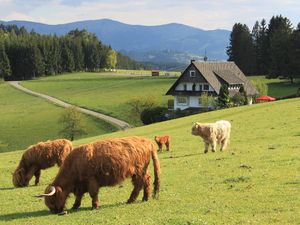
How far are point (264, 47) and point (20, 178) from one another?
362 feet

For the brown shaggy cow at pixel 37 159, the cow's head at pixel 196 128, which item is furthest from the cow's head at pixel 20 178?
the cow's head at pixel 196 128

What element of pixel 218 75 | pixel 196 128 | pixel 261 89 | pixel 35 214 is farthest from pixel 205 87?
pixel 35 214

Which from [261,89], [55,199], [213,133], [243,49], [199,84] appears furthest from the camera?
[243,49]

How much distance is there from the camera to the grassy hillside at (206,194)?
1201 cm

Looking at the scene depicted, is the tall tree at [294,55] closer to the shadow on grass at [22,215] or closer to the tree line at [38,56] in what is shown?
the shadow on grass at [22,215]

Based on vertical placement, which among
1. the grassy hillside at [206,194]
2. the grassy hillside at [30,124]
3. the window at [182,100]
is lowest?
the grassy hillside at [30,124]

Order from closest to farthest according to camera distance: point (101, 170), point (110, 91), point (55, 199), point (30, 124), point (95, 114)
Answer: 1. point (101, 170)
2. point (55, 199)
3. point (30, 124)
4. point (95, 114)
5. point (110, 91)

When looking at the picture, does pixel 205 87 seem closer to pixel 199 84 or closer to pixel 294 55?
pixel 199 84

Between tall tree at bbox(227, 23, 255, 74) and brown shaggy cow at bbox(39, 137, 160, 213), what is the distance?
116 m

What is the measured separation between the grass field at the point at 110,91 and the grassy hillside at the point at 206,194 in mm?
55860

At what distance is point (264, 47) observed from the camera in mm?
122312

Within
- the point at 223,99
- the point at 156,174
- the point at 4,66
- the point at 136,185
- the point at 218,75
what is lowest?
the point at 223,99

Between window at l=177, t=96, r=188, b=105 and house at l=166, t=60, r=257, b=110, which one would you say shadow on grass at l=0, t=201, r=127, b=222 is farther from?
window at l=177, t=96, r=188, b=105

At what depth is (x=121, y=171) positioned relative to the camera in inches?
532
